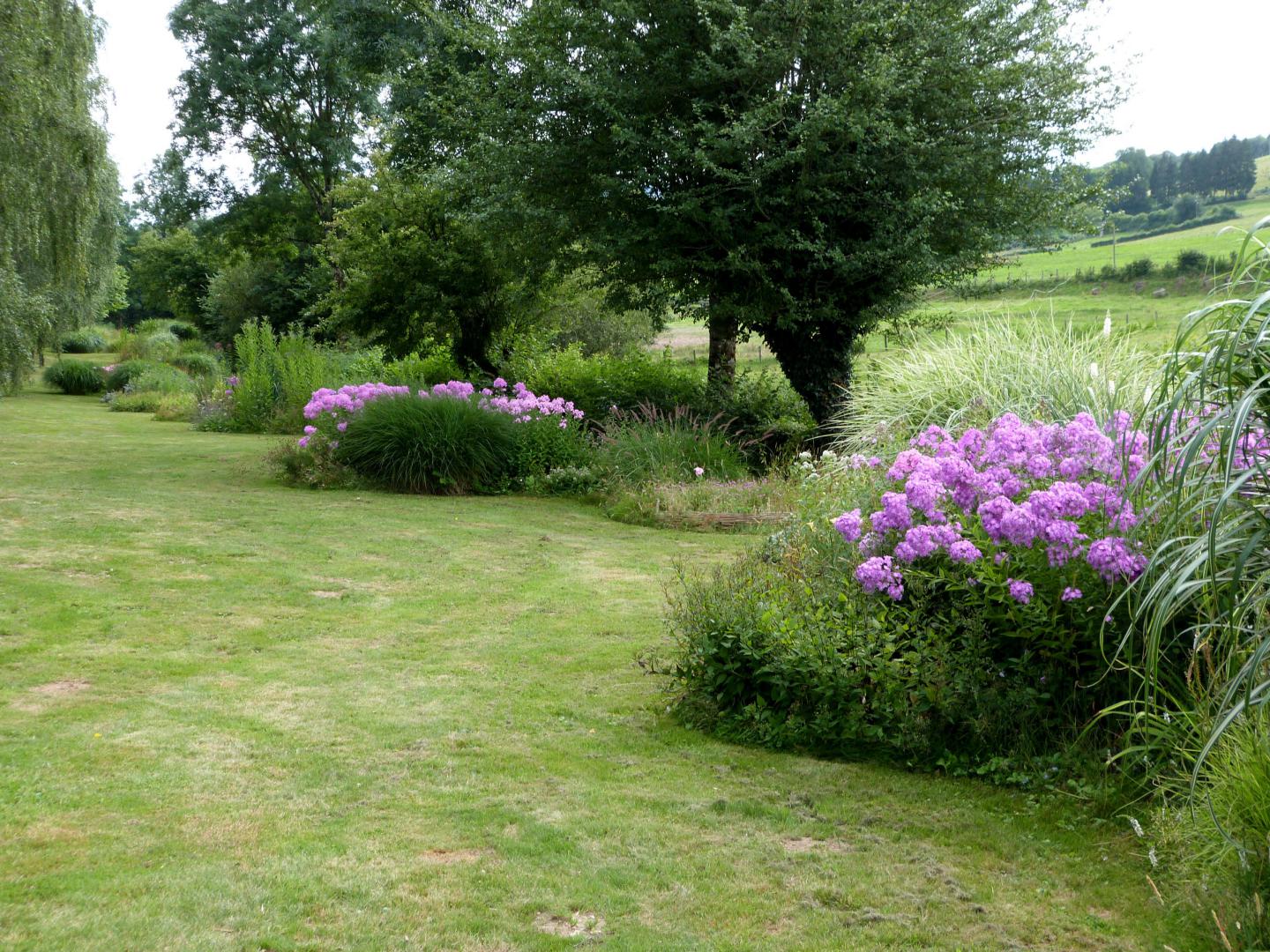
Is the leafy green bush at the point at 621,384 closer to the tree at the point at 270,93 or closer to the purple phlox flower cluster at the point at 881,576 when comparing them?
the purple phlox flower cluster at the point at 881,576

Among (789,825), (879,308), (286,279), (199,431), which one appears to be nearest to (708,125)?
(879,308)

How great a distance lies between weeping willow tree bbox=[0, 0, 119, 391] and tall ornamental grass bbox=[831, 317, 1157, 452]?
1060 centimetres

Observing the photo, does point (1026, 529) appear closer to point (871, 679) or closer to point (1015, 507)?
point (1015, 507)

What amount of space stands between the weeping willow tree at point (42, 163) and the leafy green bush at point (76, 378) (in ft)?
46.0

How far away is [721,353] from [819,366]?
2.76m

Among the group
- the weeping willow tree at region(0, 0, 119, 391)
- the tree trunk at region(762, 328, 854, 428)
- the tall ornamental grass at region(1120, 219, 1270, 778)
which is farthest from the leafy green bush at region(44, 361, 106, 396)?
the tall ornamental grass at region(1120, 219, 1270, 778)

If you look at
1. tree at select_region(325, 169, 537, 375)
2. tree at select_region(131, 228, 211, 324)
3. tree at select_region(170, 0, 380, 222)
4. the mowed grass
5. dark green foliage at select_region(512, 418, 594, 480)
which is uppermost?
tree at select_region(170, 0, 380, 222)

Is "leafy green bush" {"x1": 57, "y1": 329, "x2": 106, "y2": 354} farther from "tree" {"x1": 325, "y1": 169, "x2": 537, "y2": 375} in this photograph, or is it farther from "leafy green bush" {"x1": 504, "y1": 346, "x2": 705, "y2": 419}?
"leafy green bush" {"x1": 504, "y1": 346, "x2": 705, "y2": 419}

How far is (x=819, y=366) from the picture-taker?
509 inches

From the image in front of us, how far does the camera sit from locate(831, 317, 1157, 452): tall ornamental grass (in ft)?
23.4

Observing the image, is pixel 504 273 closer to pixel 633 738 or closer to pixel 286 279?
pixel 633 738

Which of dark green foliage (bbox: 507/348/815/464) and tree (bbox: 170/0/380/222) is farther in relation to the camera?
tree (bbox: 170/0/380/222)

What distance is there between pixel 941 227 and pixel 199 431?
46.5 feet

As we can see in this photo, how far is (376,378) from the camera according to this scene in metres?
19.4
